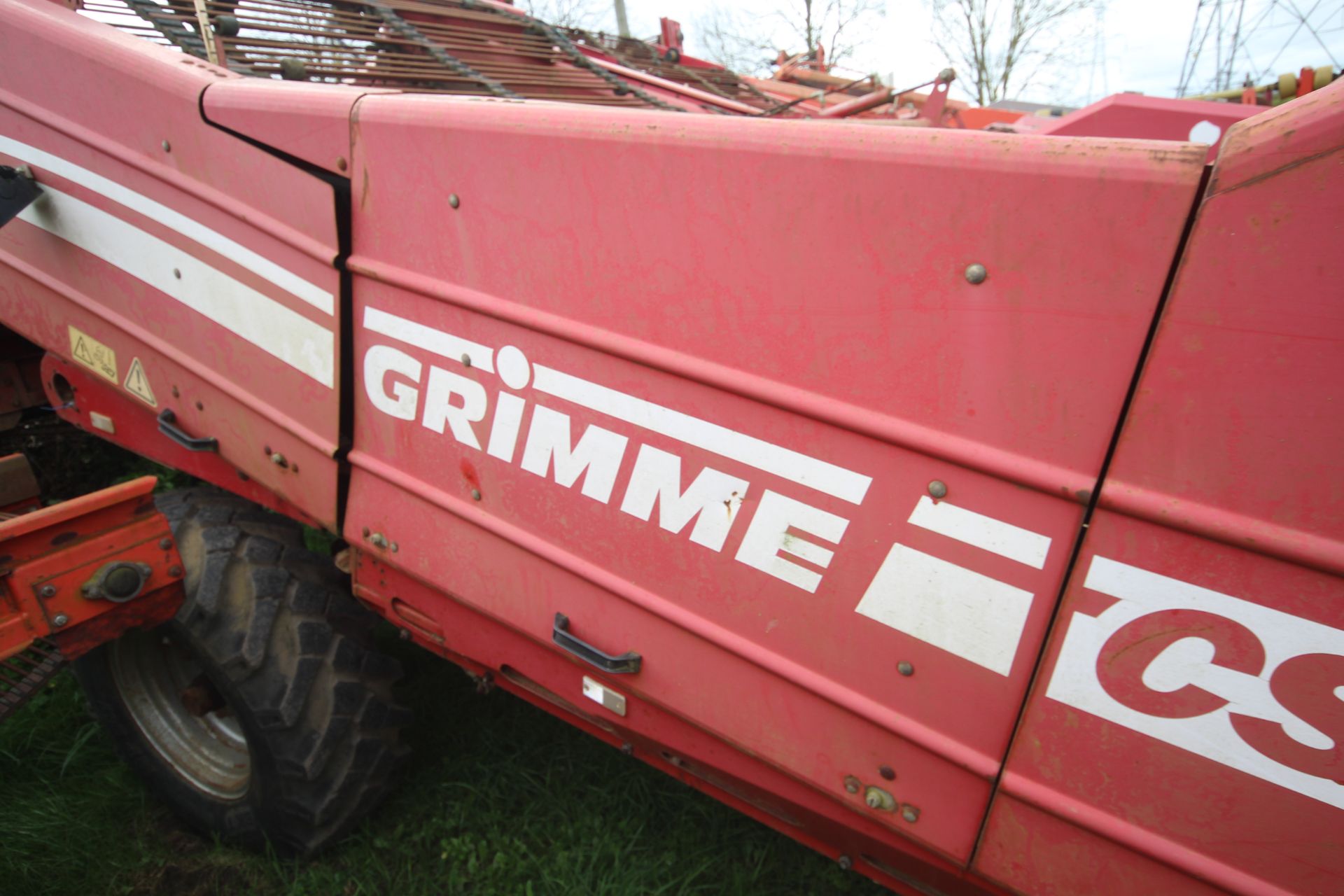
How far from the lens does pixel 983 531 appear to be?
1.13 meters

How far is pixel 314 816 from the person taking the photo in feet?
6.50

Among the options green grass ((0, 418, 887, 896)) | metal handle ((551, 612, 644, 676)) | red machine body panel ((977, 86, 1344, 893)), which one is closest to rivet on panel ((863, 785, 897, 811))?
red machine body panel ((977, 86, 1344, 893))

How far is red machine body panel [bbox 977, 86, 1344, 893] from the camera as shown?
91 centimetres

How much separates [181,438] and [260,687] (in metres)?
0.62

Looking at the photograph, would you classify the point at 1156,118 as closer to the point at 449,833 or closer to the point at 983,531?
the point at 983,531

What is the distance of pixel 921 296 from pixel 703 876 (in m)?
1.66

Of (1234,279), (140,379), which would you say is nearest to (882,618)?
(1234,279)

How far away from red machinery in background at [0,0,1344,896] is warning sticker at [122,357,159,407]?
0.01m

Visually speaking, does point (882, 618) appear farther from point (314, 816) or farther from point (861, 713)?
point (314, 816)

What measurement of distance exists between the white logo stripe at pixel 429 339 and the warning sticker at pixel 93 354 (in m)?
0.90

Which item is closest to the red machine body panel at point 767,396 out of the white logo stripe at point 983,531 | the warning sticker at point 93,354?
the white logo stripe at point 983,531

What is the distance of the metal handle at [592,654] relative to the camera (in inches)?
59.0

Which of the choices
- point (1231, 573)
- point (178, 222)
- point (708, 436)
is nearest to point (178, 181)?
point (178, 222)

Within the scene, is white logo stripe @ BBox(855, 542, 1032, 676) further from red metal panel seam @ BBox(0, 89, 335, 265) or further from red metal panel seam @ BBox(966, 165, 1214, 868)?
red metal panel seam @ BBox(0, 89, 335, 265)
